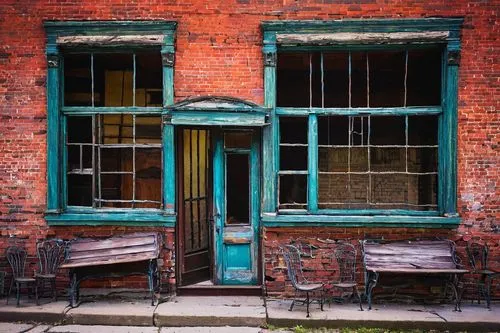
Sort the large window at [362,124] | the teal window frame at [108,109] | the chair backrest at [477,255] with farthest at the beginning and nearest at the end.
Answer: the large window at [362,124], the teal window frame at [108,109], the chair backrest at [477,255]

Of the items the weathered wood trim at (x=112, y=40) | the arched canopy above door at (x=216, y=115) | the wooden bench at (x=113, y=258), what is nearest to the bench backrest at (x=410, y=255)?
the arched canopy above door at (x=216, y=115)

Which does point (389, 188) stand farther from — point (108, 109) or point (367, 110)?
point (108, 109)

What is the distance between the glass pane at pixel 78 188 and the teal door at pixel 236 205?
213cm

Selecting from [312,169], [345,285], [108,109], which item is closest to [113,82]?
[108,109]

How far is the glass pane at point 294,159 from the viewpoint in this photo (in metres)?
7.95

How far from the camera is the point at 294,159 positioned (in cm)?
797

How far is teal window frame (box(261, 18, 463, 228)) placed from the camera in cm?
740

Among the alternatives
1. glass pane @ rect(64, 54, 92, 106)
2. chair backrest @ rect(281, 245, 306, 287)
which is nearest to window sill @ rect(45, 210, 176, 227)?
chair backrest @ rect(281, 245, 306, 287)

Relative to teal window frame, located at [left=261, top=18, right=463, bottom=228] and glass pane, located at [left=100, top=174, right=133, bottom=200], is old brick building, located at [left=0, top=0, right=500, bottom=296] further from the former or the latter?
glass pane, located at [left=100, top=174, right=133, bottom=200]

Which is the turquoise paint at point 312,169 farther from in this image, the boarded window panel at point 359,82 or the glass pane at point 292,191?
the boarded window panel at point 359,82

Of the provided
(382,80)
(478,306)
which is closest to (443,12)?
(382,80)

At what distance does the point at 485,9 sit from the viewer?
24.4 feet

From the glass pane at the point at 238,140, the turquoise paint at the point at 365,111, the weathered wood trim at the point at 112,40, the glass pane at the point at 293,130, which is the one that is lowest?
the glass pane at the point at 238,140

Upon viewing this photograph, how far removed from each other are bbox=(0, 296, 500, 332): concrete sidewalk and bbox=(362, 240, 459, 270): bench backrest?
60 cm
